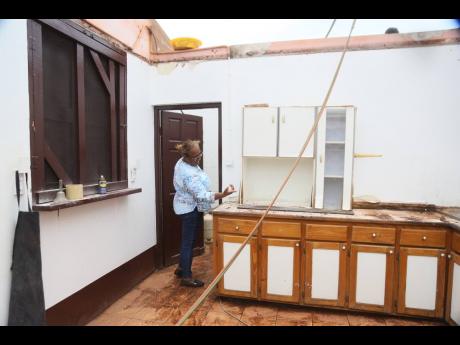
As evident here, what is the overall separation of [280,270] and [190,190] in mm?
1160

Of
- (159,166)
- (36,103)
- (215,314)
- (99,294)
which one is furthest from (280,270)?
(36,103)

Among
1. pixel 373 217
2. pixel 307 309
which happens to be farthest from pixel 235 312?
pixel 373 217

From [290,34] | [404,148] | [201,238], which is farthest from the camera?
[201,238]

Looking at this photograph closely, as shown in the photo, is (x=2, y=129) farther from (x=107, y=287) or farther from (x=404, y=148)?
(x=404, y=148)

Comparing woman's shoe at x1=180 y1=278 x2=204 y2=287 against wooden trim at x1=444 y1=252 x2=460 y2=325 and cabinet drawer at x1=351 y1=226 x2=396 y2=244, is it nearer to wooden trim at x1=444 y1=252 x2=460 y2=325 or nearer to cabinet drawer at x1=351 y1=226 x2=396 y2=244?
cabinet drawer at x1=351 y1=226 x2=396 y2=244

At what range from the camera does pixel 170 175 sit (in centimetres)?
371

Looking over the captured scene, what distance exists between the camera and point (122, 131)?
294 centimetres

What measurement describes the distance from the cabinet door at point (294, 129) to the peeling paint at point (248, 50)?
2.70ft

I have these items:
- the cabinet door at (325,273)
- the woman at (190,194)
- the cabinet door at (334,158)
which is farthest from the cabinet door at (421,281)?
the woman at (190,194)

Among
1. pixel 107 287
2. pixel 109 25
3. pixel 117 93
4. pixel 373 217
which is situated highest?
pixel 109 25

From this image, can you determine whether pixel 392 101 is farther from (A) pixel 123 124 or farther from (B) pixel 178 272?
(B) pixel 178 272

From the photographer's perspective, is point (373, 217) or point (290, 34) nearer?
point (373, 217)

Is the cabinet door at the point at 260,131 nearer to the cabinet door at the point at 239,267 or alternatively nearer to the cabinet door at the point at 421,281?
the cabinet door at the point at 239,267
